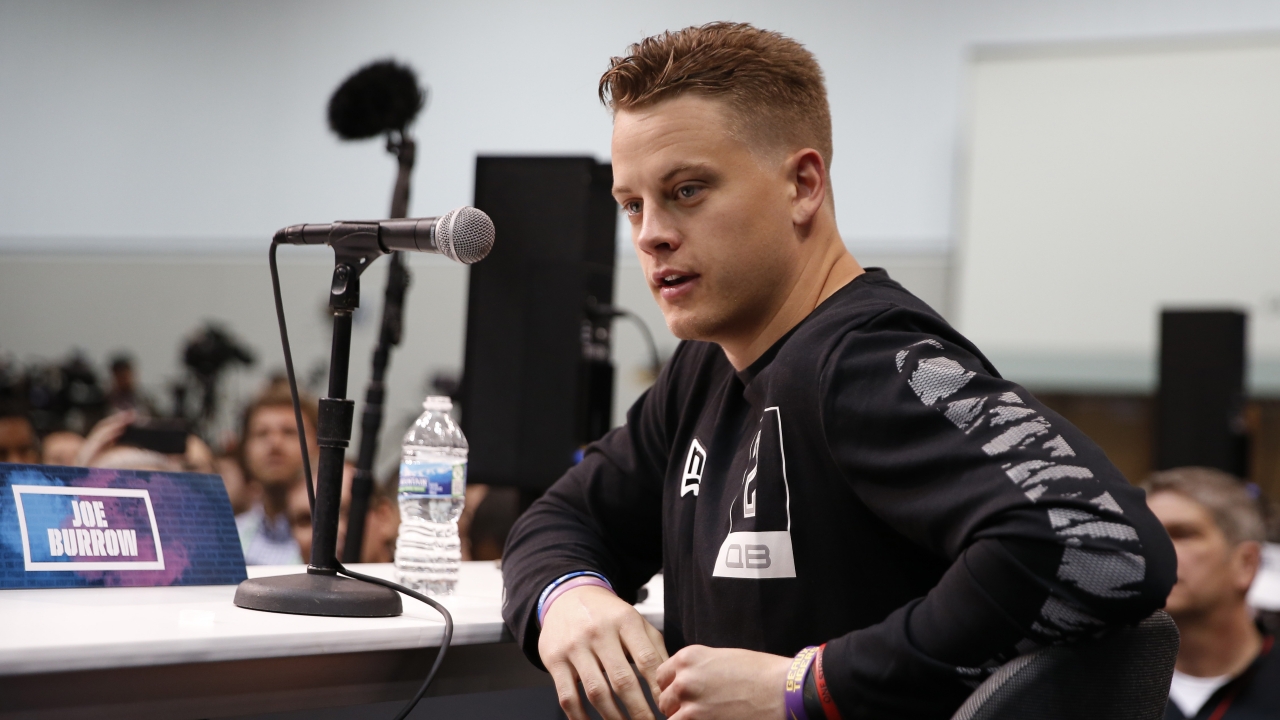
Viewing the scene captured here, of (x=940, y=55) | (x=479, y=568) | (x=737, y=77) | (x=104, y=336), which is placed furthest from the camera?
(x=104, y=336)

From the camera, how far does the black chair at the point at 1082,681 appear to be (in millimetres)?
769

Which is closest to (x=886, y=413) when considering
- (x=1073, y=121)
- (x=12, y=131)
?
(x=1073, y=121)

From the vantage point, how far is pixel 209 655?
0.90 meters

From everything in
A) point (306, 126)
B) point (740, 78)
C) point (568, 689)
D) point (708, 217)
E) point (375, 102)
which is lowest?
point (568, 689)

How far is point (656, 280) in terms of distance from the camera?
1091mm

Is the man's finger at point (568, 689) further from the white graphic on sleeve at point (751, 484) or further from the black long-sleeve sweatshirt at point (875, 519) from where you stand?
the white graphic on sleeve at point (751, 484)

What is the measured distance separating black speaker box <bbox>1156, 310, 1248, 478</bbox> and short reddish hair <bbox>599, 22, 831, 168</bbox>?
2.06m

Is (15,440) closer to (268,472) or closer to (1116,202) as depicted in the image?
(268,472)

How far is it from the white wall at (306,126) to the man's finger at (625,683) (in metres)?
3.16

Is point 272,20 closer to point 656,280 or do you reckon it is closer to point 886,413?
point 656,280

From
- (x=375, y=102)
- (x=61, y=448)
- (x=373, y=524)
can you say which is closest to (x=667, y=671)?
(x=375, y=102)

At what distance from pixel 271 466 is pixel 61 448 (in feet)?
2.64

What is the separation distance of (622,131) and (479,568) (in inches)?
30.7

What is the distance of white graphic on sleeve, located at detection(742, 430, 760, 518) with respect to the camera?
968 mm
